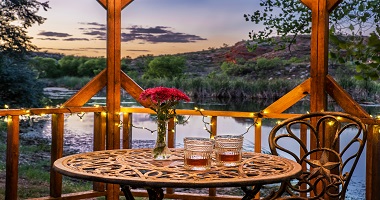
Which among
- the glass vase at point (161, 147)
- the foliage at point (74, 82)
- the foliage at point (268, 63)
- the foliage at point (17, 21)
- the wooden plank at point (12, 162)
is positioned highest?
the foliage at point (17, 21)

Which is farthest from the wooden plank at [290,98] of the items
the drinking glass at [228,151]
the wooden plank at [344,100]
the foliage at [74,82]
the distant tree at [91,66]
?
the distant tree at [91,66]

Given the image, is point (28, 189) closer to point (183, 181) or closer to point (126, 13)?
point (126, 13)

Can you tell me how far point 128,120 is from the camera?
4.88 m

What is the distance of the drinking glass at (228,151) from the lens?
8.15 feet

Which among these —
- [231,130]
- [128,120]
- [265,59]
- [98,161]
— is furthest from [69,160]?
[265,59]

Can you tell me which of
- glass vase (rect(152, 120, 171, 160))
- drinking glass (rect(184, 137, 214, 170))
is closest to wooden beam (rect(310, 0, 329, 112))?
glass vase (rect(152, 120, 171, 160))

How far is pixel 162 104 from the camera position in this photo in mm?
2766

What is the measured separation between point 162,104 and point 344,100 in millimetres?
1961

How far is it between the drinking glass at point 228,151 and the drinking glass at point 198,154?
13 centimetres

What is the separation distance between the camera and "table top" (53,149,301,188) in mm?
2092

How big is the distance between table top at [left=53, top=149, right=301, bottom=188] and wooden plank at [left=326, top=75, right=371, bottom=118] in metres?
1.54

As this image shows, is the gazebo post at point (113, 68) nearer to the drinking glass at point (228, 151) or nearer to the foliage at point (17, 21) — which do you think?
the drinking glass at point (228, 151)

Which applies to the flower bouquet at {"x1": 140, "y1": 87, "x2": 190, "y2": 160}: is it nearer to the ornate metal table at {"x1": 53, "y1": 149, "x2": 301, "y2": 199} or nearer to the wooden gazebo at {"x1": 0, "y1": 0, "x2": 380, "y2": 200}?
the ornate metal table at {"x1": 53, "y1": 149, "x2": 301, "y2": 199}

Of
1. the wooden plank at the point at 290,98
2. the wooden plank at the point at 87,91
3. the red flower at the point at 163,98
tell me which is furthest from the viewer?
the wooden plank at the point at 87,91
